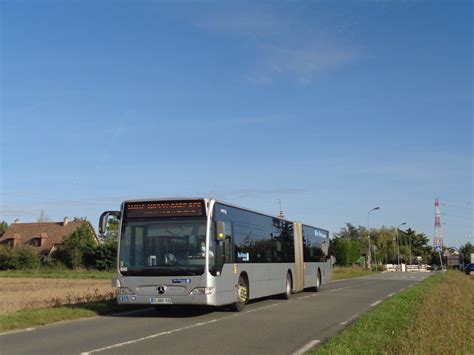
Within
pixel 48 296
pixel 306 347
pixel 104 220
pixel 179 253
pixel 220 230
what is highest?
pixel 104 220

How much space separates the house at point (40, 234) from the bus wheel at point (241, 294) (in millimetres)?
80215

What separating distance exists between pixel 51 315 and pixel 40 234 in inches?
3391

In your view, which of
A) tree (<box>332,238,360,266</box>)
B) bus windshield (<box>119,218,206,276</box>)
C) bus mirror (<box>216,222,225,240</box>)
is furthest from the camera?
tree (<box>332,238,360,266</box>)

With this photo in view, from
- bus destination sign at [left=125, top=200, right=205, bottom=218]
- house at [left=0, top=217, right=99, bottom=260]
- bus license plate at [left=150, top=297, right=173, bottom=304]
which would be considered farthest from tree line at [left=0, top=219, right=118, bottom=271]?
bus license plate at [left=150, top=297, right=173, bottom=304]

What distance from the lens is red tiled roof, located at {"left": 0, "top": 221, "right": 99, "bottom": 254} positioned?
95250 mm

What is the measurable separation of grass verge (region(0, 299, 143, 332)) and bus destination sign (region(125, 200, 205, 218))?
9.84 ft

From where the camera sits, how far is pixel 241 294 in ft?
57.2

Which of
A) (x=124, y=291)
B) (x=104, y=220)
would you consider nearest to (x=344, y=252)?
(x=124, y=291)

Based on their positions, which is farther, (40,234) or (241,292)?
(40,234)

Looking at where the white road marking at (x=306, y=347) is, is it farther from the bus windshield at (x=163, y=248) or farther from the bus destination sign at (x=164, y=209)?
the bus destination sign at (x=164, y=209)

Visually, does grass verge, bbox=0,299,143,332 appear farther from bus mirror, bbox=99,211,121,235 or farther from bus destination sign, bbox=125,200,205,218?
bus destination sign, bbox=125,200,205,218

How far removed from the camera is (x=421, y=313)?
14062 millimetres

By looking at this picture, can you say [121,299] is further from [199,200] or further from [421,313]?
[421,313]

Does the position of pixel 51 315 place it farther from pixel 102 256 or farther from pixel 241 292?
pixel 102 256
